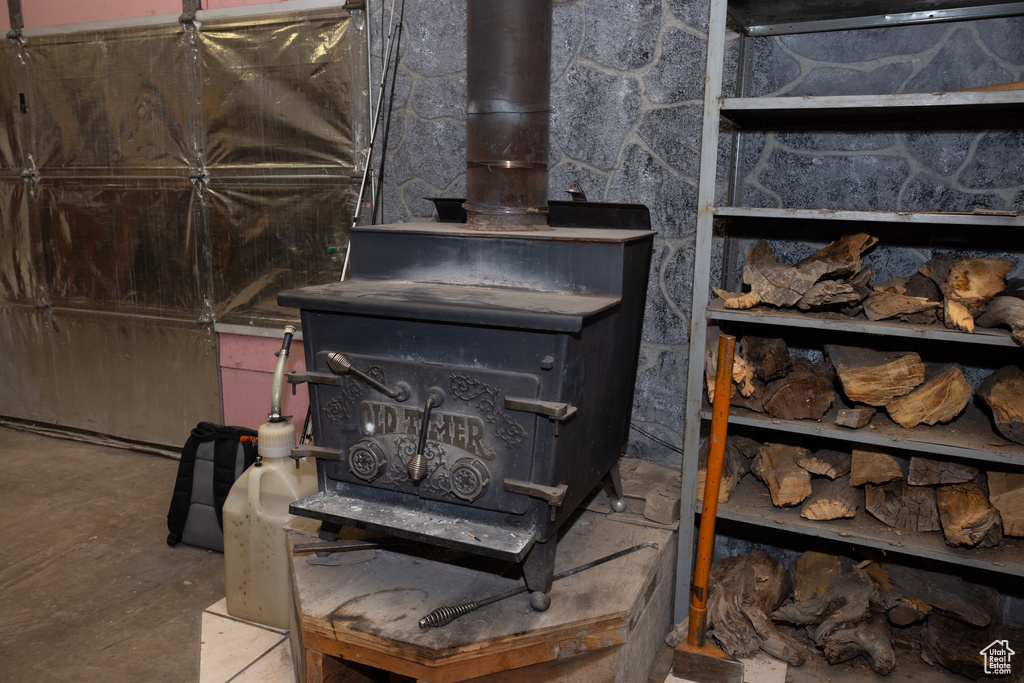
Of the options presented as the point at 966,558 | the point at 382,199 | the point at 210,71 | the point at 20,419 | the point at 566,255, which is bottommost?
the point at 20,419

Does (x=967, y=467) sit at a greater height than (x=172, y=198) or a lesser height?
lesser

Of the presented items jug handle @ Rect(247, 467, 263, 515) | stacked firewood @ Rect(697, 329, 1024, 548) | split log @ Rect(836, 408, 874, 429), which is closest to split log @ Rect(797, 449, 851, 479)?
stacked firewood @ Rect(697, 329, 1024, 548)

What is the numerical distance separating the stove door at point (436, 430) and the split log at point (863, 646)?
111 centimetres

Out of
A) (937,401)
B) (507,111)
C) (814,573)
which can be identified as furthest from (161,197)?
(937,401)

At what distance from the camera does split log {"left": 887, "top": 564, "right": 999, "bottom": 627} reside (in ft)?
7.10

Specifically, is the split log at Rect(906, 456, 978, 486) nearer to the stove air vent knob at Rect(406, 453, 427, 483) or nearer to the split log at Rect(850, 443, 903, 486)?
the split log at Rect(850, 443, 903, 486)

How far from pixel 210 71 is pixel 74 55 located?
2.96 feet

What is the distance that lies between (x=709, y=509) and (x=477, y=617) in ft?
2.46

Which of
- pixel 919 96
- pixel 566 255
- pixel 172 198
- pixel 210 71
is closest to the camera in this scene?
pixel 919 96

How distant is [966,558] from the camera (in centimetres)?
195

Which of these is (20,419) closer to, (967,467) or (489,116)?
(489,116)

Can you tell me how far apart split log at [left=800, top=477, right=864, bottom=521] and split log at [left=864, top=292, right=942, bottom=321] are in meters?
0.53

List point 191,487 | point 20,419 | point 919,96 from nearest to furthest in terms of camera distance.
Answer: point 919,96 < point 191,487 < point 20,419

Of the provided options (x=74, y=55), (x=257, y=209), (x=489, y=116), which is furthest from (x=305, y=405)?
(x=74, y=55)
